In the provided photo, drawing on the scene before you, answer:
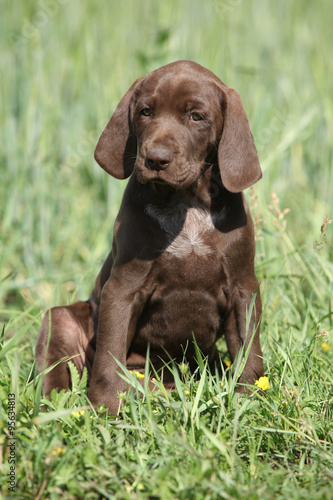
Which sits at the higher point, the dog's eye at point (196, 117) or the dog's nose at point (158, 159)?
the dog's eye at point (196, 117)

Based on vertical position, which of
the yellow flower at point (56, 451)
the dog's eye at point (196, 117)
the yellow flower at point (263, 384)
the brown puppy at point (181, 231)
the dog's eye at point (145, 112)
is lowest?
the yellow flower at point (56, 451)

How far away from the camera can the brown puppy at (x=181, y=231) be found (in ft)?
8.99

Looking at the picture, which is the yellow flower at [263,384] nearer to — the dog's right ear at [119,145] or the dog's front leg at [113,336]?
the dog's front leg at [113,336]

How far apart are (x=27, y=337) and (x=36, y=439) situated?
1687mm

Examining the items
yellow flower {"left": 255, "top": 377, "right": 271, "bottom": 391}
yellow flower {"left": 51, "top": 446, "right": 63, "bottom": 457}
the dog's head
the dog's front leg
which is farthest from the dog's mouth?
yellow flower {"left": 51, "top": 446, "right": 63, "bottom": 457}

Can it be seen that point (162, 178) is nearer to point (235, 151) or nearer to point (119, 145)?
point (235, 151)

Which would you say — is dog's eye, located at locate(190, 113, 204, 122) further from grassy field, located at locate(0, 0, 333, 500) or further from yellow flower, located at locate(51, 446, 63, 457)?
yellow flower, located at locate(51, 446, 63, 457)

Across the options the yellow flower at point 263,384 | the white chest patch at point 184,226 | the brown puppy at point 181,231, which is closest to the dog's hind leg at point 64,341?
the brown puppy at point 181,231

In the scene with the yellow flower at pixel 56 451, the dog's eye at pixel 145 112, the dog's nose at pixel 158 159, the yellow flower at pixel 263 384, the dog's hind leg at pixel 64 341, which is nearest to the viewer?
the yellow flower at pixel 56 451

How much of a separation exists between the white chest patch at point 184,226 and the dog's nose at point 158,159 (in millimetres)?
334

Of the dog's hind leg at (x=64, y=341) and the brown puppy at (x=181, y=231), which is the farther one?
the dog's hind leg at (x=64, y=341)

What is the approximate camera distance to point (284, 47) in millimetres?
5809

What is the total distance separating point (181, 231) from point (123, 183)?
1886 millimetres

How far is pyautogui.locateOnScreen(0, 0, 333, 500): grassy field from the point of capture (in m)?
2.52
